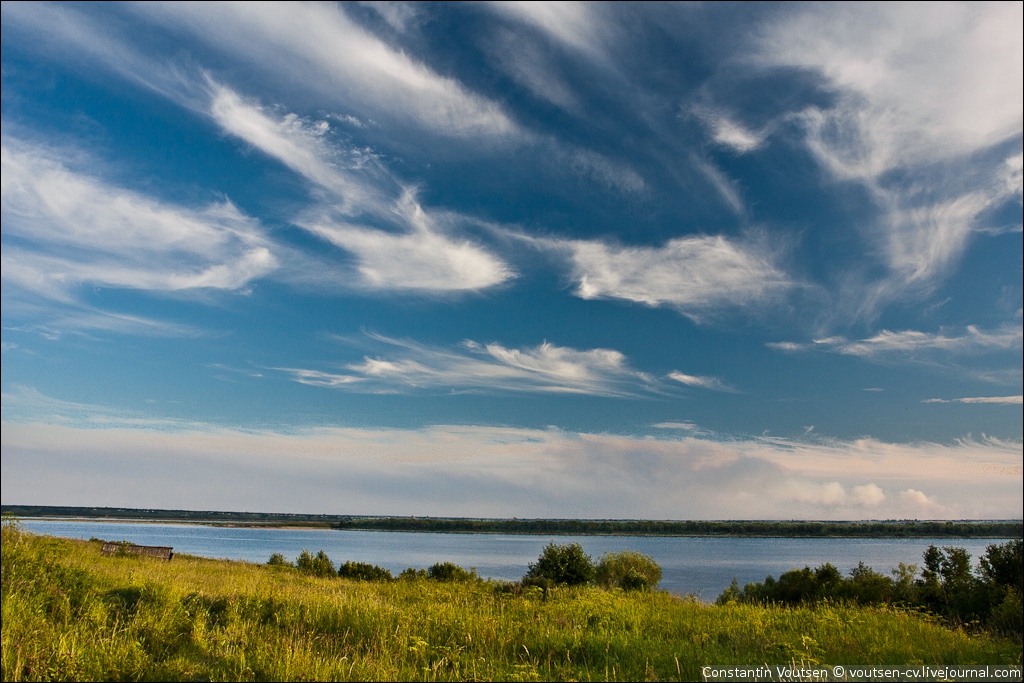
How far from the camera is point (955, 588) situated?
67.4ft

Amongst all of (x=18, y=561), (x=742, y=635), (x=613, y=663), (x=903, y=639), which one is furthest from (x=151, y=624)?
(x=903, y=639)

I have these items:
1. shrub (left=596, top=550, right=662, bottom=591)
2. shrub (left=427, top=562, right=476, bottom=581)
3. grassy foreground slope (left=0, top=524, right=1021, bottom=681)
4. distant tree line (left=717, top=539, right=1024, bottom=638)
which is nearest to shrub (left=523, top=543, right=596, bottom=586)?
shrub (left=427, top=562, right=476, bottom=581)

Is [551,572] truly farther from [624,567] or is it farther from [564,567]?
[624,567]

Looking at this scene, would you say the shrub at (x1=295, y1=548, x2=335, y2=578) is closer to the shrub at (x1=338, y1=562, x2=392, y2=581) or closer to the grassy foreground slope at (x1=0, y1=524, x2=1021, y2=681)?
the shrub at (x1=338, y1=562, x2=392, y2=581)

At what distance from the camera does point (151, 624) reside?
10.5 meters

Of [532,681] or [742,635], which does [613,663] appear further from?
[742,635]

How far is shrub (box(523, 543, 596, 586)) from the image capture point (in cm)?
2205

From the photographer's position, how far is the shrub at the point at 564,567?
2205 cm

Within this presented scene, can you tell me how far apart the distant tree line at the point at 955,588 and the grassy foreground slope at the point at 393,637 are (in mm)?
3048

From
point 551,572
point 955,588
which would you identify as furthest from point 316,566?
point 955,588

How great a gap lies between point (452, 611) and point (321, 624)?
2642 millimetres

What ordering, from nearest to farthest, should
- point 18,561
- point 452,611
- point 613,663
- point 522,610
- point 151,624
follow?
point 613,663 → point 151,624 → point 452,611 → point 522,610 → point 18,561

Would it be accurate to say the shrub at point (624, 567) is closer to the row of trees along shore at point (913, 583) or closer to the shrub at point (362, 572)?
the row of trees along shore at point (913, 583)

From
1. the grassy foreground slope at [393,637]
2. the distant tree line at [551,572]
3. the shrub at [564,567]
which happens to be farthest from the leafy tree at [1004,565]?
the shrub at [564,567]
